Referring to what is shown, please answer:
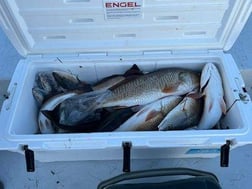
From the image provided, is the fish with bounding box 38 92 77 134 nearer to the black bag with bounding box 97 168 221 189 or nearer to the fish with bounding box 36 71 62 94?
the fish with bounding box 36 71 62 94

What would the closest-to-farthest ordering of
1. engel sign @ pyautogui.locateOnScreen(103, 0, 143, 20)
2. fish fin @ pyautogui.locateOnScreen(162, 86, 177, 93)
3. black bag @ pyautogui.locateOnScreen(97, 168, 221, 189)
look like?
black bag @ pyautogui.locateOnScreen(97, 168, 221, 189) → engel sign @ pyautogui.locateOnScreen(103, 0, 143, 20) → fish fin @ pyautogui.locateOnScreen(162, 86, 177, 93)

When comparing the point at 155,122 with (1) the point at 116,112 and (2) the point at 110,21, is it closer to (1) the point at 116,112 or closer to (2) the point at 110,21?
(1) the point at 116,112

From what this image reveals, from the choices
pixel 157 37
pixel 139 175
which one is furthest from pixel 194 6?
pixel 139 175

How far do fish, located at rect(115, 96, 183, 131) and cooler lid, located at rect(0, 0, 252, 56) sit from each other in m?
0.22

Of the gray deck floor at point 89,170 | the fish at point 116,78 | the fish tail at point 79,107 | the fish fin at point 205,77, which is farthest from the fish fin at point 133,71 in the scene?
the gray deck floor at point 89,170

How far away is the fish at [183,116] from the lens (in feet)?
3.23

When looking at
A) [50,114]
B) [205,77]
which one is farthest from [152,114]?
[50,114]

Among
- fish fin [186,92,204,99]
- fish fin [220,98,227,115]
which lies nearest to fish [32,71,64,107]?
fish fin [186,92,204,99]

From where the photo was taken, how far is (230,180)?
1.10m

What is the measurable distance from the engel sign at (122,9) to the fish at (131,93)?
0.73 feet

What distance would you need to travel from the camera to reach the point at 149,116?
1.00 metres

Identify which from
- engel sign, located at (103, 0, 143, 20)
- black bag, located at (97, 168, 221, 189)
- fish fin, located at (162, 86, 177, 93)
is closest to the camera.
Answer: black bag, located at (97, 168, 221, 189)

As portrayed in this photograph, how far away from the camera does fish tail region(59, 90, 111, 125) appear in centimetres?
103

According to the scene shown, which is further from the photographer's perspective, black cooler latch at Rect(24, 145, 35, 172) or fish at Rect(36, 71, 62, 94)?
fish at Rect(36, 71, 62, 94)
